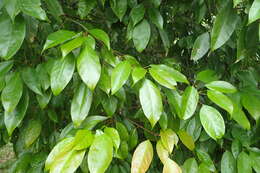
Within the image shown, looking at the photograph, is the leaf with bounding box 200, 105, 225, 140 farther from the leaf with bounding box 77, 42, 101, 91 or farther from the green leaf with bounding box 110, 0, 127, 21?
the green leaf with bounding box 110, 0, 127, 21

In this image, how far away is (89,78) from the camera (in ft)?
2.06

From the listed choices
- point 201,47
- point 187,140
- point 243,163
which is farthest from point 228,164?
point 201,47

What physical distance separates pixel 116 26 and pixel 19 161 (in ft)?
2.34

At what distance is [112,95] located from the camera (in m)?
0.85

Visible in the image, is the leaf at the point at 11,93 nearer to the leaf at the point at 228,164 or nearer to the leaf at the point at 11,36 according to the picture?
the leaf at the point at 11,36

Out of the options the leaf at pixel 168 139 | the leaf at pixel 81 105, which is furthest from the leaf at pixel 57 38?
the leaf at pixel 168 139

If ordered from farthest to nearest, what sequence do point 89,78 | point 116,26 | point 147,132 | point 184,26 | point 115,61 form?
point 184,26 < point 116,26 < point 147,132 < point 115,61 < point 89,78

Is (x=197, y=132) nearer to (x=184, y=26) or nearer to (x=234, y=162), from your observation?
(x=234, y=162)

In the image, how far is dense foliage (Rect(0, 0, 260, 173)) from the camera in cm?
65

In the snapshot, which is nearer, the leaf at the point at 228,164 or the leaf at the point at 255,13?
the leaf at the point at 255,13

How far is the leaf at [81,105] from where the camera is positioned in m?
0.71

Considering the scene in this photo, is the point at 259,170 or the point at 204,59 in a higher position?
the point at 204,59

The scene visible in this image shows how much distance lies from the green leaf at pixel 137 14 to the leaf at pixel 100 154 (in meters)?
0.49

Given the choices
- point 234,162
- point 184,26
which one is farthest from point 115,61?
point 184,26
